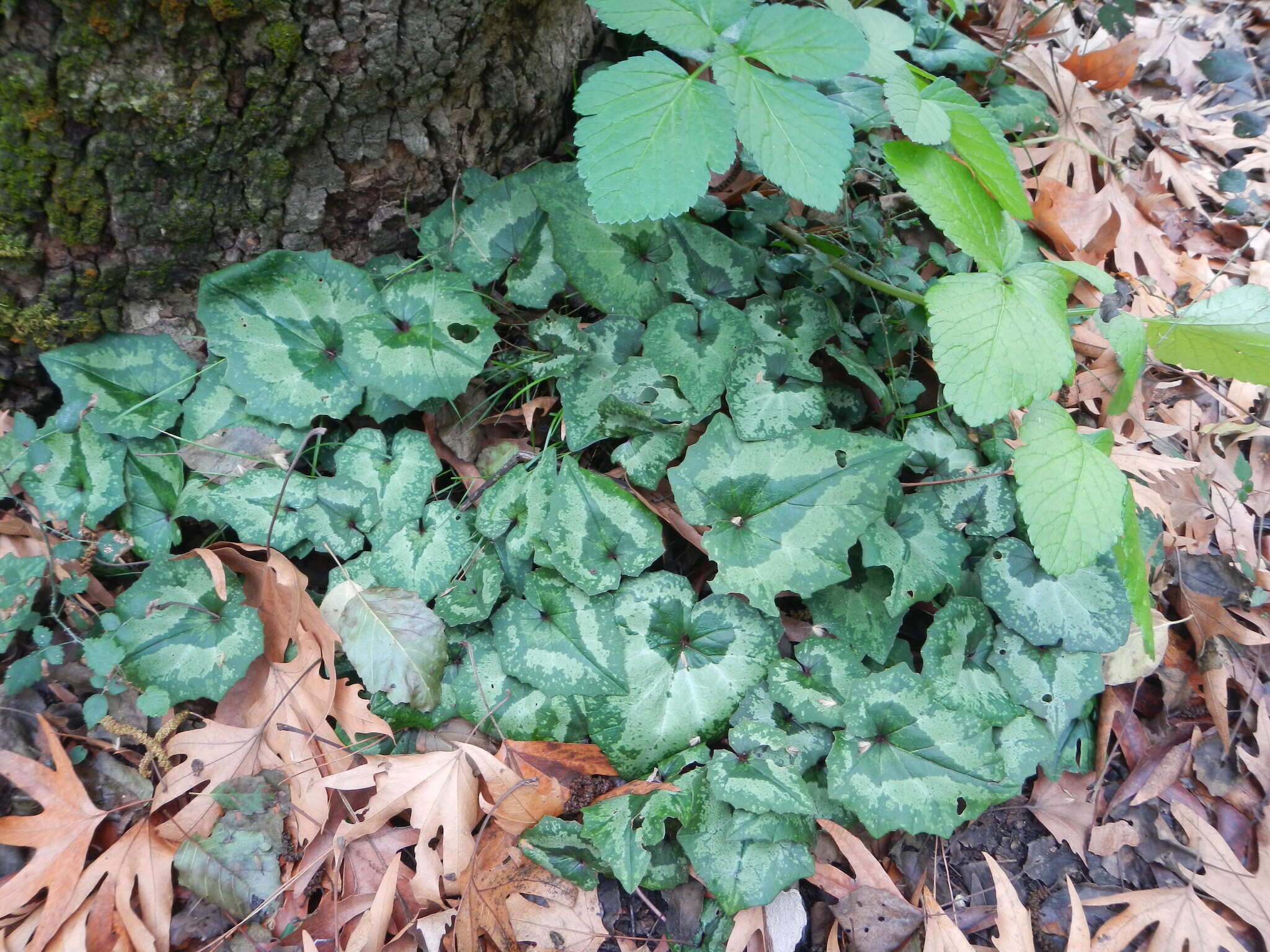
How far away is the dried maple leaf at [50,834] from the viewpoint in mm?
1497

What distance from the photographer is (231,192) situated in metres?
1.70

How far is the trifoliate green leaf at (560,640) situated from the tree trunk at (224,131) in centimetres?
104

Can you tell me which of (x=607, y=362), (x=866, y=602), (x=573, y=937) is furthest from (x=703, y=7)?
(x=573, y=937)

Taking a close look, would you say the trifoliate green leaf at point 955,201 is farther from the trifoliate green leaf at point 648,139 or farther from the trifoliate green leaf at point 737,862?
the trifoliate green leaf at point 737,862

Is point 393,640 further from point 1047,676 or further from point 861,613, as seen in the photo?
point 1047,676

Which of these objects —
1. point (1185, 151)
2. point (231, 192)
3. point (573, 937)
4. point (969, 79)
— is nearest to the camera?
point (573, 937)

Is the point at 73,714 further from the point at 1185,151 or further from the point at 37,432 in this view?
the point at 1185,151

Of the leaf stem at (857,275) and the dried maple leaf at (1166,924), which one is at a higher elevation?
the leaf stem at (857,275)

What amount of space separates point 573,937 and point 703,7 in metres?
1.94

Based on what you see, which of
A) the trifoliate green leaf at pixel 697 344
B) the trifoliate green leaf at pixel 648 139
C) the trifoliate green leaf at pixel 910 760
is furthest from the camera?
the trifoliate green leaf at pixel 697 344

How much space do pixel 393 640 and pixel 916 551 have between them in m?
1.31

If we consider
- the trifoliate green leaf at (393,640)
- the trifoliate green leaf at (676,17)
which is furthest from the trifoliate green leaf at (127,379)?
the trifoliate green leaf at (676,17)

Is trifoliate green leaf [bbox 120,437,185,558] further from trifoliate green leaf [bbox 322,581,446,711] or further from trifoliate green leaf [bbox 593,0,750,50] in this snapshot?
trifoliate green leaf [bbox 593,0,750,50]

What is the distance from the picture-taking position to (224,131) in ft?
5.21
